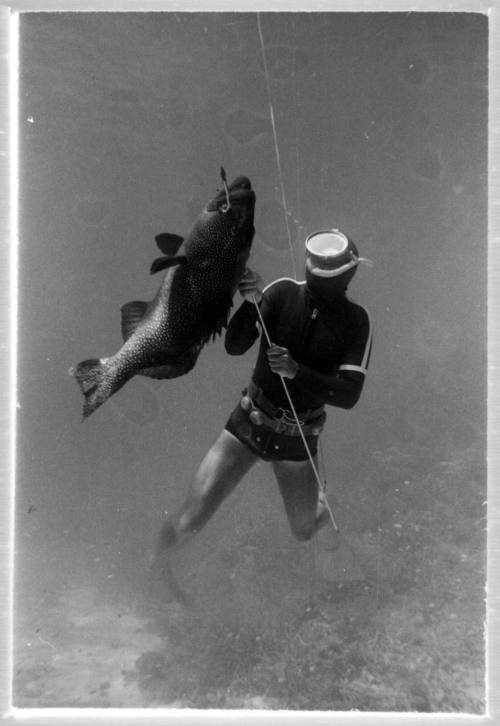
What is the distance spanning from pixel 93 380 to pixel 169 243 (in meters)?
0.70

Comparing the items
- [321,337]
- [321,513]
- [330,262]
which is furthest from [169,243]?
[321,513]

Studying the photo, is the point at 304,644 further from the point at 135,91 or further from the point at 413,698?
the point at 135,91

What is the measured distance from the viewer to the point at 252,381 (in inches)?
147

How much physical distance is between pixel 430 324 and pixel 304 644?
42.2 ft

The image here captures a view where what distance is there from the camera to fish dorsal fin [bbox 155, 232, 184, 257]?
186 centimetres

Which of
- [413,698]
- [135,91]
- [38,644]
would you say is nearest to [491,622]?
[413,698]

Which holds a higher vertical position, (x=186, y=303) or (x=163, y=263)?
(x=163, y=263)

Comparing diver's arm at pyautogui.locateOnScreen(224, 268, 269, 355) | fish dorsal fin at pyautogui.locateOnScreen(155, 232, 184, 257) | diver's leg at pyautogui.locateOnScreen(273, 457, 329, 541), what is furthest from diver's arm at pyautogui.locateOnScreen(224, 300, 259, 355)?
diver's leg at pyautogui.locateOnScreen(273, 457, 329, 541)

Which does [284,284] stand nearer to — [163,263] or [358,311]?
[358,311]

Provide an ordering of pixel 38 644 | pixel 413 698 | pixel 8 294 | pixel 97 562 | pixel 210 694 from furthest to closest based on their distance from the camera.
A: pixel 97 562 → pixel 38 644 → pixel 210 694 → pixel 413 698 → pixel 8 294

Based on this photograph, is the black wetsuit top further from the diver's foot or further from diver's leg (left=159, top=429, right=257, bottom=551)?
the diver's foot

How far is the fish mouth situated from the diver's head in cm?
121

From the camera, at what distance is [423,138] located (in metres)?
16.7

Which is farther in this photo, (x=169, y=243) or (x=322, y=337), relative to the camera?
(x=322, y=337)
